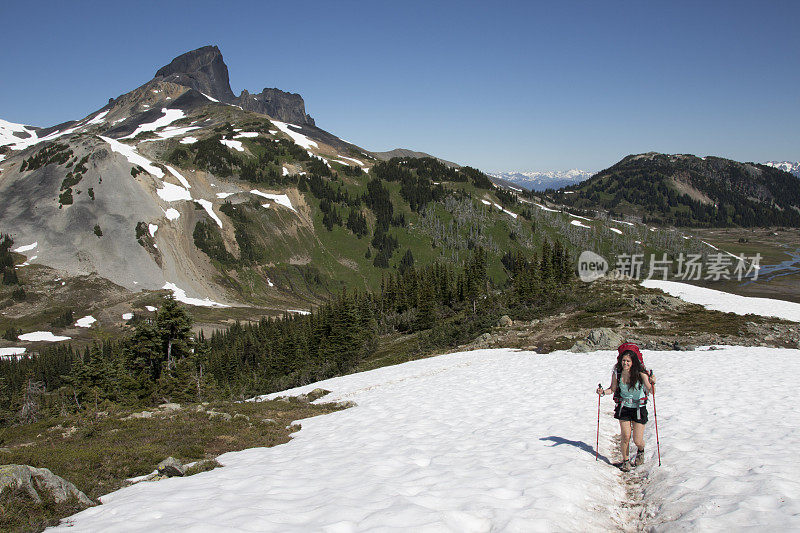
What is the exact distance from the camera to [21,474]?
805 centimetres

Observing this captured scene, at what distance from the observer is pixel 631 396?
9812mm

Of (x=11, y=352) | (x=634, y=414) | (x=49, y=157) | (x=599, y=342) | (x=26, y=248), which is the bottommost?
(x=11, y=352)

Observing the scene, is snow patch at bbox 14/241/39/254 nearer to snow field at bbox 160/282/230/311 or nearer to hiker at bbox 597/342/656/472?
snow field at bbox 160/282/230/311

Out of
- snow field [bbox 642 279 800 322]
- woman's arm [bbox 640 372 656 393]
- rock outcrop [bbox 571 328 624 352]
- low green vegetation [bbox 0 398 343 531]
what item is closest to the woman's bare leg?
woman's arm [bbox 640 372 656 393]

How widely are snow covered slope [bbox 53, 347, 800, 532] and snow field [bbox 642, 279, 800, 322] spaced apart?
38.8 metres

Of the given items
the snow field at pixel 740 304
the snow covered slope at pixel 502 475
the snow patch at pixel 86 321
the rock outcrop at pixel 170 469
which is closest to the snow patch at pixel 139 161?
the snow patch at pixel 86 321

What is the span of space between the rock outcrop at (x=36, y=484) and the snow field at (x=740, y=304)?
61749 mm

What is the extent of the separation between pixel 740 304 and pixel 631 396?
2259 inches

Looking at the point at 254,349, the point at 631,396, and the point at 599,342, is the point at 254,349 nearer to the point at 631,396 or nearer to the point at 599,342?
the point at 599,342

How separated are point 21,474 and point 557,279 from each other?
295 feet

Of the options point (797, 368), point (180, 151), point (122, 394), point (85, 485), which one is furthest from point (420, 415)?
point (180, 151)

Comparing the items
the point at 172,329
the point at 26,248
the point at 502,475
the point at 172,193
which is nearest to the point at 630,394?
the point at 502,475

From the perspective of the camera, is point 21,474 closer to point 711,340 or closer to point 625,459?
point 625,459

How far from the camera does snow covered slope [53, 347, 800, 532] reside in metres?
6.93
